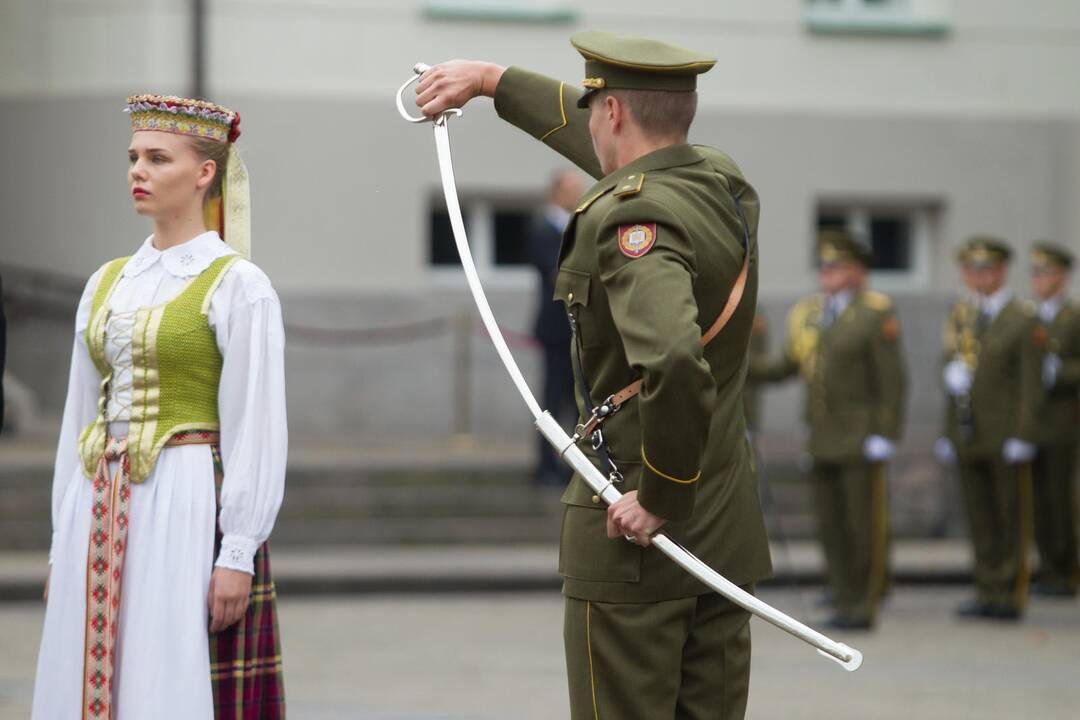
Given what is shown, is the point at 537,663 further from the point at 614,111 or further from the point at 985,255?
the point at 614,111

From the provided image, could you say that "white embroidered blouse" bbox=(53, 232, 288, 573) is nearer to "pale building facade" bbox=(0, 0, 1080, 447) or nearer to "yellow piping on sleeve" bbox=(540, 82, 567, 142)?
"yellow piping on sleeve" bbox=(540, 82, 567, 142)

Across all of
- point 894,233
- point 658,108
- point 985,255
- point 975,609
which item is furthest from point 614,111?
point 894,233

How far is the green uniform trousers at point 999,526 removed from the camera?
1067cm

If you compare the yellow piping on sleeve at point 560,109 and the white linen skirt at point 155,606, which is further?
the yellow piping on sleeve at point 560,109

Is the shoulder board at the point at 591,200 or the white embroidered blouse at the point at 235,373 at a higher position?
the shoulder board at the point at 591,200

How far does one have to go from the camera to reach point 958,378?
432 inches

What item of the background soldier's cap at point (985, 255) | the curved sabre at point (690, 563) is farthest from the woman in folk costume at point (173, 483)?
the background soldier's cap at point (985, 255)

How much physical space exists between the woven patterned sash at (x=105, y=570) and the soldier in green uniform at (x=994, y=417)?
288 inches

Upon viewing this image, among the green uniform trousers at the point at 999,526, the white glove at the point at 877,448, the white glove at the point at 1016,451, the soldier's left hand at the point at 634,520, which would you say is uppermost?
the soldier's left hand at the point at 634,520

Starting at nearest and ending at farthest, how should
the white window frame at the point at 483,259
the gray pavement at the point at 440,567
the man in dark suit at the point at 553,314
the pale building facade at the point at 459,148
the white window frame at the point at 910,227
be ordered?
the gray pavement at the point at 440,567
the man in dark suit at the point at 553,314
the pale building facade at the point at 459,148
the white window frame at the point at 483,259
the white window frame at the point at 910,227

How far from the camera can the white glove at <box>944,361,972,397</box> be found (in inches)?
431

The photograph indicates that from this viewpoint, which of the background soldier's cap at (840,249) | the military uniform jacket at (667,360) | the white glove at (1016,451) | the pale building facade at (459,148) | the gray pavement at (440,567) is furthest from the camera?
the pale building facade at (459,148)

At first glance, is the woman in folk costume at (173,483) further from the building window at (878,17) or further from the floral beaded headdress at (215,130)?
the building window at (878,17)

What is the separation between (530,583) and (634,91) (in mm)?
7996
